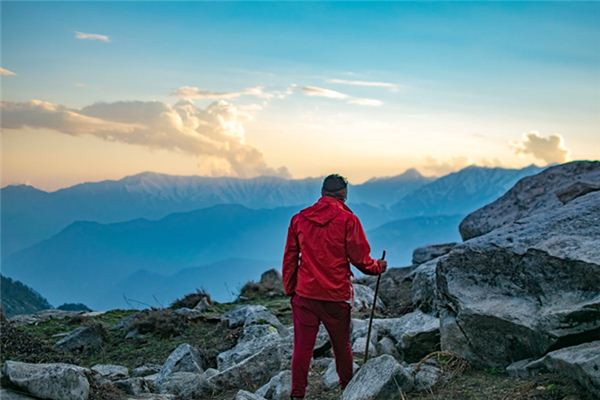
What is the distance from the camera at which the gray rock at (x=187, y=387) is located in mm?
11086

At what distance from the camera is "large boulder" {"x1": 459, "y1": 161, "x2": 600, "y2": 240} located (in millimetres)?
18547

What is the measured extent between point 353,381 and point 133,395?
3728 millimetres

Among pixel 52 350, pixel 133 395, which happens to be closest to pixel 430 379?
pixel 133 395

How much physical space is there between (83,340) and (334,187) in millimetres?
11019

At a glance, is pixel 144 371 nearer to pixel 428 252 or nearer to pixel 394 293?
pixel 394 293

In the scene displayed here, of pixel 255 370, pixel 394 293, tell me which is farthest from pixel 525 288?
pixel 394 293

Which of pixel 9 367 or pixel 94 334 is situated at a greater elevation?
pixel 9 367

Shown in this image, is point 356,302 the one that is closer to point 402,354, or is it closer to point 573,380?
point 402,354

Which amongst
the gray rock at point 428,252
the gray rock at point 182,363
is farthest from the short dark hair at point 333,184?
the gray rock at point 428,252

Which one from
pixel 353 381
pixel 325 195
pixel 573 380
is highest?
pixel 325 195

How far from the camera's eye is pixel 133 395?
10.4 m

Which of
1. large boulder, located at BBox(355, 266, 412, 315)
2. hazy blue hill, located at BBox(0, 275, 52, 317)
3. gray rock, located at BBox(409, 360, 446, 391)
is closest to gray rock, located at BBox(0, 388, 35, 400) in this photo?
gray rock, located at BBox(409, 360, 446, 391)

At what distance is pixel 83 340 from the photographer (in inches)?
686

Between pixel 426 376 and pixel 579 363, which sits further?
pixel 426 376
